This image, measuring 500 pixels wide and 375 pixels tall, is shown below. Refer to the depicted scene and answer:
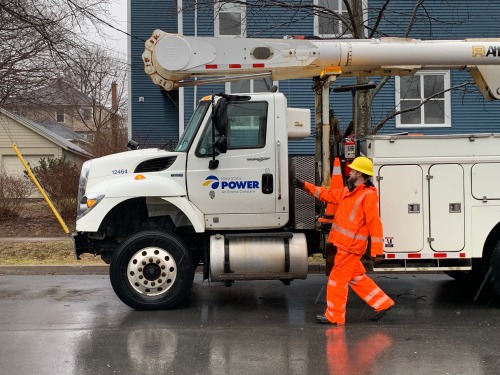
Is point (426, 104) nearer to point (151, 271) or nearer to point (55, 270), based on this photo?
point (55, 270)

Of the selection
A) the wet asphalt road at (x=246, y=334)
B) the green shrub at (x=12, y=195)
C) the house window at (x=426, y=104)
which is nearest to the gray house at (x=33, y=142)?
the green shrub at (x=12, y=195)

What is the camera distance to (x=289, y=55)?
7453mm

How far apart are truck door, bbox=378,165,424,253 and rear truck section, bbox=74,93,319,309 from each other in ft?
3.09

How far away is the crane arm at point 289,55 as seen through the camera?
734cm

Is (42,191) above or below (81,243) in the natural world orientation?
above

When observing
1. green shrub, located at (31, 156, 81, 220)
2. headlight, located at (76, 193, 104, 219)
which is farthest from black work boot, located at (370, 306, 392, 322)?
green shrub, located at (31, 156, 81, 220)

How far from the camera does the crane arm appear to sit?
7.34 m

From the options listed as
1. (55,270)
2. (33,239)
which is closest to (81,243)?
(55,270)

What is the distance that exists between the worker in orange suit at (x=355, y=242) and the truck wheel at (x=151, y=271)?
1684 mm

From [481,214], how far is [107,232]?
449cm

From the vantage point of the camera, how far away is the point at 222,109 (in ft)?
22.9

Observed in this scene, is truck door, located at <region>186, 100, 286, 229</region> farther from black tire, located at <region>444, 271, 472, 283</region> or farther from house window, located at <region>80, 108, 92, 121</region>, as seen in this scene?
house window, located at <region>80, 108, 92, 121</region>

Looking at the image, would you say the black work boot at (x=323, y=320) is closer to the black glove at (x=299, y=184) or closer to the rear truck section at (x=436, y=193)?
the rear truck section at (x=436, y=193)

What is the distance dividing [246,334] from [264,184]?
74.4 inches
